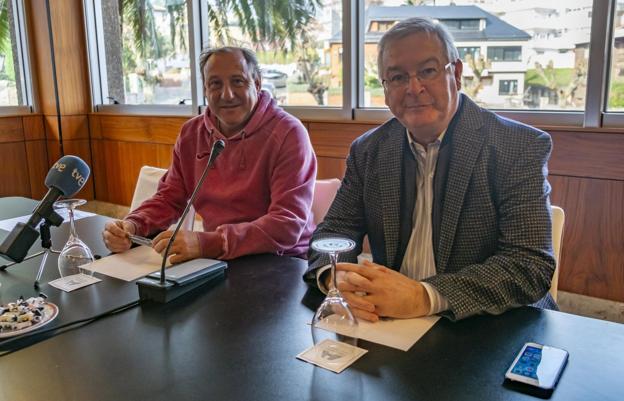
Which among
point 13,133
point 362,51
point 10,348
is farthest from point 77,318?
point 13,133

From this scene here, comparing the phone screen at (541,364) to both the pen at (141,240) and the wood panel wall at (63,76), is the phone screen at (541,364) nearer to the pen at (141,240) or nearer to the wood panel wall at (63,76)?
the pen at (141,240)

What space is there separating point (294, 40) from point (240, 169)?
5.31ft

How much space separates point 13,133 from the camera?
166 inches

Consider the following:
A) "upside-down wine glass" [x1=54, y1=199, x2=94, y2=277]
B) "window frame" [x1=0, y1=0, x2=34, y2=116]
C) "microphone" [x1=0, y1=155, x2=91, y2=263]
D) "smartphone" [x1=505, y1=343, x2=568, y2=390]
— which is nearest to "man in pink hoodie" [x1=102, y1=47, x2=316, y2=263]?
"upside-down wine glass" [x1=54, y1=199, x2=94, y2=277]

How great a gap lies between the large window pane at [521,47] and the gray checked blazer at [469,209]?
1062mm

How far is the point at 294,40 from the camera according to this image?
3270 millimetres

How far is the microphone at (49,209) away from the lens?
1250mm

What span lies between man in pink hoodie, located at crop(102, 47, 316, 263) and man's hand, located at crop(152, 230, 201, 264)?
0.21 m

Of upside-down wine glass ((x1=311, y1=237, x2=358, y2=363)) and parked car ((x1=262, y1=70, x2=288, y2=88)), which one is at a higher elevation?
parked car ((x1=262, y1=70, x2=288, y2=88))

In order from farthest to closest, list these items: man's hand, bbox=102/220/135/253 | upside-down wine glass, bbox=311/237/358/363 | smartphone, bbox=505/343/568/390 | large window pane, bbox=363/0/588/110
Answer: large window pane, bbox=363/0/588/110 < man's hand, bbox=102/220/135/253 < upside-down wine glass, bbox=311/237/358/363 < smartphone, bbox=505/343/568/390

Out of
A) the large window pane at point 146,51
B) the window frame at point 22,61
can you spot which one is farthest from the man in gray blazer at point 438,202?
the window frame at point 22,61

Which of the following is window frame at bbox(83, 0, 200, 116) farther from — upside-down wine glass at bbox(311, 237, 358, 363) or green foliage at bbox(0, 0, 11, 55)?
upside-down wine glass at bbox(311, 237, 358, 363)

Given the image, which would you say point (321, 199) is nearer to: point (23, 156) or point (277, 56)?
point (277, 56)

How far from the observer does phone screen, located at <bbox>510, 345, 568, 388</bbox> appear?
0.84 meters
